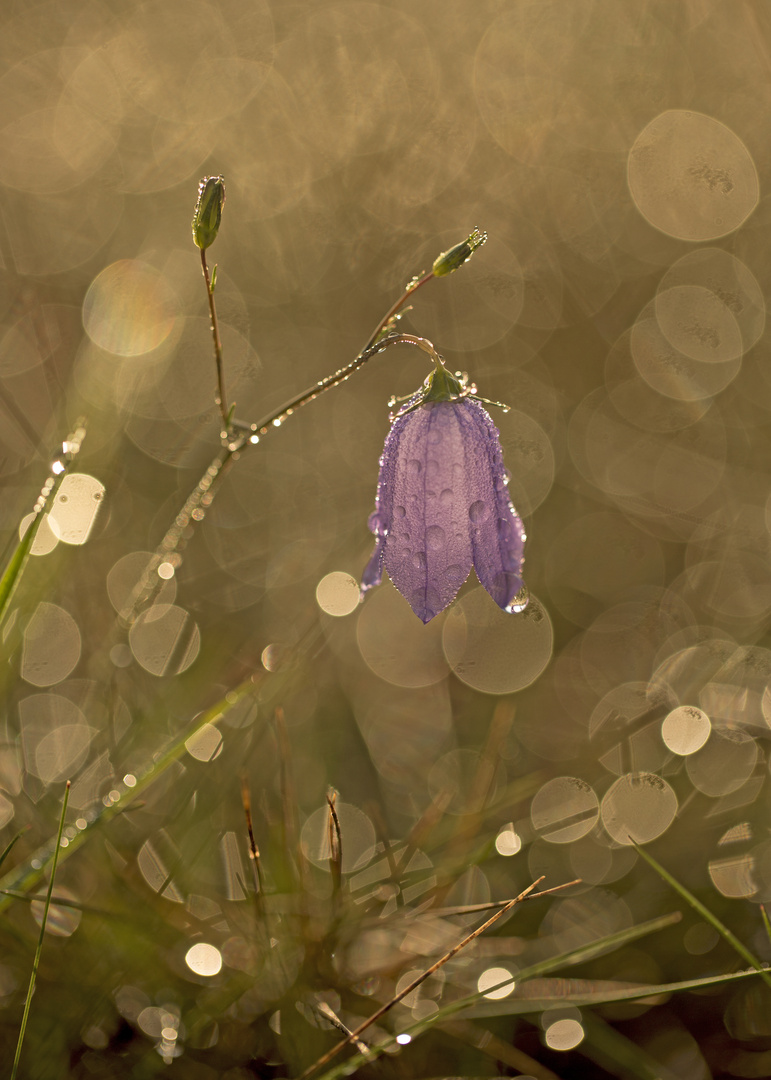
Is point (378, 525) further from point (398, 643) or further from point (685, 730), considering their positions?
point (398, 643)

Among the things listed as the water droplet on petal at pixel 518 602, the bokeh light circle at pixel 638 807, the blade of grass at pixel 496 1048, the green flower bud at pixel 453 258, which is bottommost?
the bokeh light circle at pixel 638 807

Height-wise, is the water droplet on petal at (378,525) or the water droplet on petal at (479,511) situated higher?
the water droplet on petal at (378,525)

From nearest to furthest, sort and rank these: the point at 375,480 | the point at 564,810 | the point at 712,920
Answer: the point at 712,920, the point at 564,810, the point at 375,480

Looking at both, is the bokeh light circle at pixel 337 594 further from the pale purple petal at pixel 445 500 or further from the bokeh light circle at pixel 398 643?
the pale purple petal at pixel 445 500

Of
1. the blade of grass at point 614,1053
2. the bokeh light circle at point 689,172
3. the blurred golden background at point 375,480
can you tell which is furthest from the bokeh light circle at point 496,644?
the bokeh light circle at point 689,172

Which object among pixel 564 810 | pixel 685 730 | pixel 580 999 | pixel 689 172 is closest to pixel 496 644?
pixel 685 730

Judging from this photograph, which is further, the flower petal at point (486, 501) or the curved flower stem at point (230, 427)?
the flower petal at point (486, 501)

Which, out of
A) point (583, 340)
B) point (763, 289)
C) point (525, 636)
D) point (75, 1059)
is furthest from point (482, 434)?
point (763, 289)

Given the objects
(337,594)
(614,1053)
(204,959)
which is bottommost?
(337,594)
